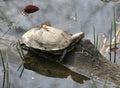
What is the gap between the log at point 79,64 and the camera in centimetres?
354

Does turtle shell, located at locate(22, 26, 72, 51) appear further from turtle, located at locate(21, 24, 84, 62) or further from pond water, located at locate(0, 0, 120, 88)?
pond water, located at locate(0, 0, 120, 88)

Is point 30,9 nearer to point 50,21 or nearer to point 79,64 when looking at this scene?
point 50,21

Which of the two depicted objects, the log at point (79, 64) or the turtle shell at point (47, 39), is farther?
the turtle shell at point (47, 39)

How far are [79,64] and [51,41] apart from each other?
1.17 feet

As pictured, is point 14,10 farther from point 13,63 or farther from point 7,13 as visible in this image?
point 13,63

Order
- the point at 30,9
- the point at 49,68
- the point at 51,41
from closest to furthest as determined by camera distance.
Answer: the point at 49,68, the point at 51,41, the point at 30,9

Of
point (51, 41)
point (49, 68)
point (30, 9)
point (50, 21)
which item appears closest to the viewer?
point (49, 68)

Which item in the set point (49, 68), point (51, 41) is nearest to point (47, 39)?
point (51, 41)

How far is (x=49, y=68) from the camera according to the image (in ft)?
11.7

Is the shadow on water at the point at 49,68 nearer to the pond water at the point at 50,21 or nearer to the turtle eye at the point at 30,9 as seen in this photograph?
the pond water at the point at 50,21

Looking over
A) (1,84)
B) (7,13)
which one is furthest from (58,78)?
(7,13)

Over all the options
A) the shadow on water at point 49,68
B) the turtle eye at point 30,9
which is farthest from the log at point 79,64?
the turtle eye at point 30,9

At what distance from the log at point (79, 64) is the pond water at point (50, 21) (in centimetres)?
7

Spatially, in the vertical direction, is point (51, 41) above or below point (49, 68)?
A: above
